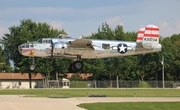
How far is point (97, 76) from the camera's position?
312 feet

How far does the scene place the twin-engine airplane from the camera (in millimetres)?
38156

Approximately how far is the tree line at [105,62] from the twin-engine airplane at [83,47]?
147 feet

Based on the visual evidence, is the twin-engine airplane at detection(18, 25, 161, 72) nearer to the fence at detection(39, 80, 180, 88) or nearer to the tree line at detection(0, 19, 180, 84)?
the fence at detection(39, 80, 180, 88)

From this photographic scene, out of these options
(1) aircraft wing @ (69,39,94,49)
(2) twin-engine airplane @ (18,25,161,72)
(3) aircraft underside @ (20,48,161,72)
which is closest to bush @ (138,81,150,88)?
(2) twin-engine airplane @ (18,25,161,72)

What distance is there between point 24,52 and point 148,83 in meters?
49.2

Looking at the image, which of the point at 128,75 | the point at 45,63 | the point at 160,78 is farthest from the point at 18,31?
the point at 160,78

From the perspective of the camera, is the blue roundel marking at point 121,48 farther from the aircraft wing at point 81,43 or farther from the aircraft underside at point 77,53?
the aircraft wing at point 81,43

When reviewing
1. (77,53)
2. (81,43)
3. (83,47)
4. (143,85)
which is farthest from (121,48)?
(143,85)

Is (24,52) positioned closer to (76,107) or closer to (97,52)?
(97,52)

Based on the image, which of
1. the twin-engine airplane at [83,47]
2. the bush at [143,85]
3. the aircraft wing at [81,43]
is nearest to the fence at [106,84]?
the bush at [143,85]

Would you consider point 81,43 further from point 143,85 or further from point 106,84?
point 106,84

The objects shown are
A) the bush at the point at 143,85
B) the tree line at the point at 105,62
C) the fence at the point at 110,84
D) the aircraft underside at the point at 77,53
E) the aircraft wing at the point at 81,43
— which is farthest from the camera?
the tree line at the point at 105,62

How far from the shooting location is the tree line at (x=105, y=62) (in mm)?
85625

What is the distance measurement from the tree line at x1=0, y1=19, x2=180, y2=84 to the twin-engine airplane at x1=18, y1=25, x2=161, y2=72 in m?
44.9
